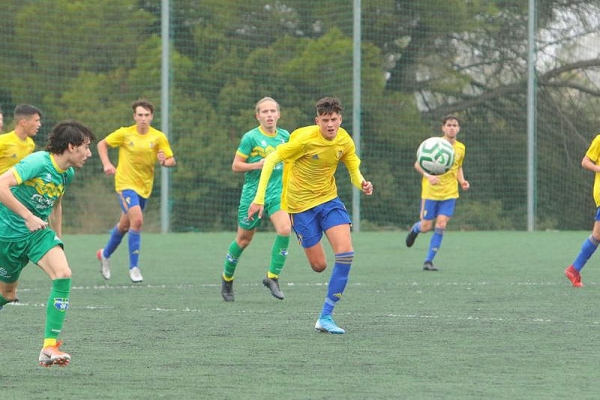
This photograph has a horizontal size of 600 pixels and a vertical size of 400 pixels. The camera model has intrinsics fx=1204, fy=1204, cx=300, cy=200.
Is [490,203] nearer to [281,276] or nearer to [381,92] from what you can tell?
[381,92]

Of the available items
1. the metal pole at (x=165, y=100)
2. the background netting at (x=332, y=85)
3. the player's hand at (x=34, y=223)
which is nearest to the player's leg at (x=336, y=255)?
the player's hand at (x=34, y=223)

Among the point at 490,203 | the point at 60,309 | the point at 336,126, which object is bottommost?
the point at 490,203

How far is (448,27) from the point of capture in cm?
2366

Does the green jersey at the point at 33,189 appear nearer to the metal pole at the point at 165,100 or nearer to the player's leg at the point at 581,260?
the player's leg at the point at 581,260

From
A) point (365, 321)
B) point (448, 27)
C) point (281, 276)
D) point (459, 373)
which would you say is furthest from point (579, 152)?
point (459, 373)

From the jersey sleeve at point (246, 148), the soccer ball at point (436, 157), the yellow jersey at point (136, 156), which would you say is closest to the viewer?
the jersey sleeve at point (246, 148)

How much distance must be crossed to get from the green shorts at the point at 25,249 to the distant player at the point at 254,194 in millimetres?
3720

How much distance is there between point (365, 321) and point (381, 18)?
15693mm

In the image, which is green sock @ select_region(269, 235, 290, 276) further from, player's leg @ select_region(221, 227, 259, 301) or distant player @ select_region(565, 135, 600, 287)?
distant player @ select_region(565, 135, 600, 287)

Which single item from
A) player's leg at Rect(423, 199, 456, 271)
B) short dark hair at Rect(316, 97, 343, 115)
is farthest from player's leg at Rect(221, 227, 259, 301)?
player's leg at Rect(423, 199, 456, 271)

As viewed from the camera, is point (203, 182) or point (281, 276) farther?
point (203, 182)

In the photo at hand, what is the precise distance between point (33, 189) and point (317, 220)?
2494 millimetres

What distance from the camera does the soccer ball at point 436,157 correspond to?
43.2 ft

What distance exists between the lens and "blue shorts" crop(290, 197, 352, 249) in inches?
334
